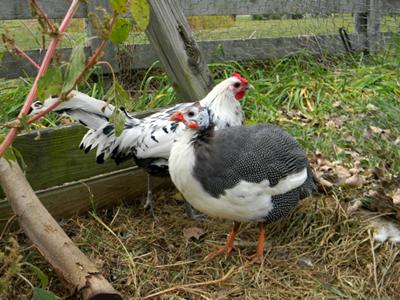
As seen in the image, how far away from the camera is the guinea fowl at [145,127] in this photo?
8.31 ft

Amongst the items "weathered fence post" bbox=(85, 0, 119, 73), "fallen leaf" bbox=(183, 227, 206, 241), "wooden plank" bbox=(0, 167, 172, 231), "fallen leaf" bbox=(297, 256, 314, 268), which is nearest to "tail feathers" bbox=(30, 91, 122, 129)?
"wooden plank" bbox=(0, 167, 172, 231)

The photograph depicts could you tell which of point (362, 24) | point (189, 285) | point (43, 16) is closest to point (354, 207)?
point (189, 285)

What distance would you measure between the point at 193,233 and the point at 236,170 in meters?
0.58

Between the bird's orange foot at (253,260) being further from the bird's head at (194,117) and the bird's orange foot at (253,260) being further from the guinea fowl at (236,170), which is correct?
the bird's head at (194,117)

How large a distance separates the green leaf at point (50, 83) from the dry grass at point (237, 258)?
48.7 inches

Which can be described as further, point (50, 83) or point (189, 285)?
point (189, 285)

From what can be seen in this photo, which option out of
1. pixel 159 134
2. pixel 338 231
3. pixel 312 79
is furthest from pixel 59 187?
pixel 312 79

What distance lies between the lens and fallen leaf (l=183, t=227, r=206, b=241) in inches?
103

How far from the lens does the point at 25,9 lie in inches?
139

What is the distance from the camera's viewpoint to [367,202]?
8.63ft

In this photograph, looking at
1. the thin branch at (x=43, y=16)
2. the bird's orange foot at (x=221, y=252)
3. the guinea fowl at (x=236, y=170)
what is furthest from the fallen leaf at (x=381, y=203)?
the thin branch at (x=43, y=16)

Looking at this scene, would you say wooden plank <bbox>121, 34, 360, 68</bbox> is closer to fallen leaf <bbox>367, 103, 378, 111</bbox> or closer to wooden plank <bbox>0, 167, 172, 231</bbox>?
fallen leaf <bbox>367, 103, 378, 111</bbox>

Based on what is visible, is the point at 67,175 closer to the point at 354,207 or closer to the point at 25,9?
the point at 354,207

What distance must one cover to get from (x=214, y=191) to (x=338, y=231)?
2.41ft
